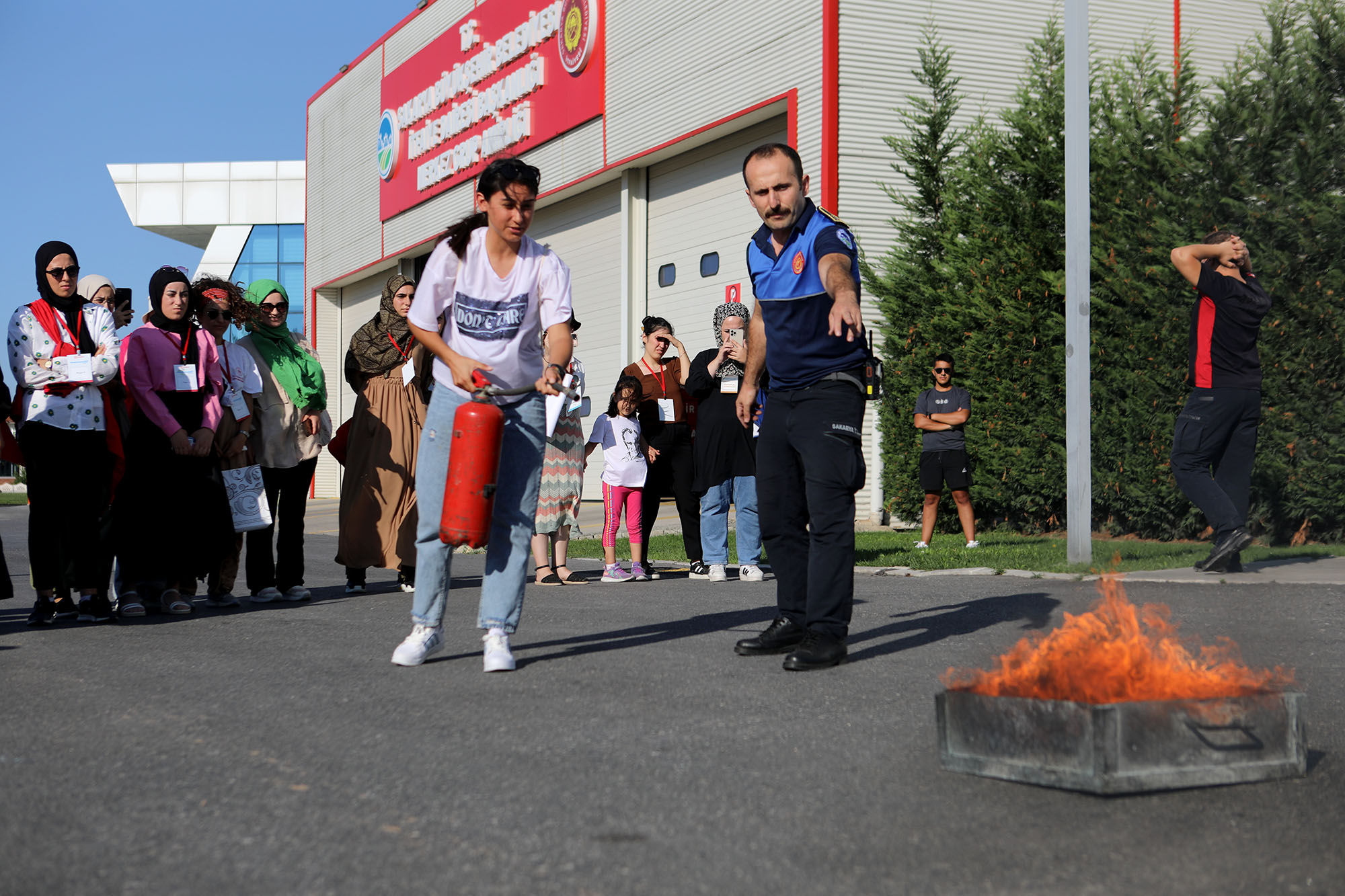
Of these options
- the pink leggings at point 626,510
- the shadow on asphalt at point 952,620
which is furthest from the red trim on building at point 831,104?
the shadow on asphalt at point 952,620

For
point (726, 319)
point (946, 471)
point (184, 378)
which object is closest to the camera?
point (184, 378)

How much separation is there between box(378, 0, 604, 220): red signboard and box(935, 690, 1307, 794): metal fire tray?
1907 cm

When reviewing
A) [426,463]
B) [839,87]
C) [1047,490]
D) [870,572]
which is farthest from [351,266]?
[426,463]

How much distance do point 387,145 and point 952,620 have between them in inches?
1004

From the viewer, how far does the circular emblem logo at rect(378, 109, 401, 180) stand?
95.0 feet

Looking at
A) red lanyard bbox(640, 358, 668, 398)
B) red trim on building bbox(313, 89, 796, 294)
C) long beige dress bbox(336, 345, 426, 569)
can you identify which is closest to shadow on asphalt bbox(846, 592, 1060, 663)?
red lanyard bbox(640, 358, 668, 398)

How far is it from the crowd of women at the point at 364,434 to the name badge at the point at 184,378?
1cm

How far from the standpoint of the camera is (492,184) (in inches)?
199

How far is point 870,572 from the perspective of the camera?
364 inches

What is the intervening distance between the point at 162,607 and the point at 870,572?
185 inches

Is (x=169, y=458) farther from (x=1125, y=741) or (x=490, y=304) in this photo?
(x=1125, y=741)

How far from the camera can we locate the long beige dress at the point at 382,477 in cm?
857

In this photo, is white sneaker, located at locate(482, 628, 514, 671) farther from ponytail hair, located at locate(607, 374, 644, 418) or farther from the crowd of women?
ponytail hair, located at locate(607, 374, 644, 418)

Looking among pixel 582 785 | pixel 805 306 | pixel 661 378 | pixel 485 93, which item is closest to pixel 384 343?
pixel 661 378
